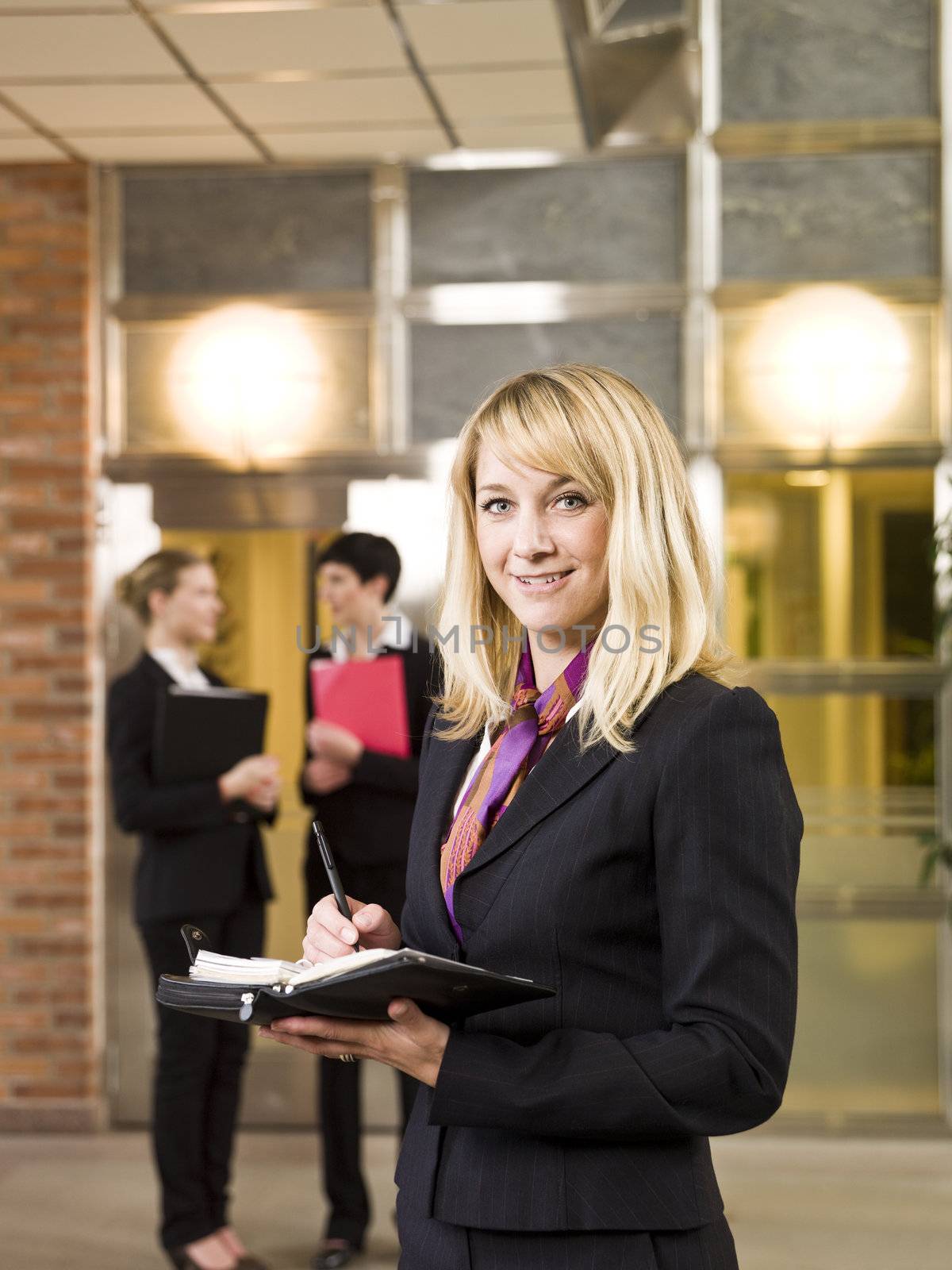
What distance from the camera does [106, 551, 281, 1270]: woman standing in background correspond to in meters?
3.73

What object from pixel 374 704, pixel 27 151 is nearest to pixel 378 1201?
pixel 374 704

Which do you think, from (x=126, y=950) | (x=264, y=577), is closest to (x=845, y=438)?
(x=264, y=577)

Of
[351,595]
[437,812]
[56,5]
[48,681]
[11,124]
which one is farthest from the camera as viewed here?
[48,681]

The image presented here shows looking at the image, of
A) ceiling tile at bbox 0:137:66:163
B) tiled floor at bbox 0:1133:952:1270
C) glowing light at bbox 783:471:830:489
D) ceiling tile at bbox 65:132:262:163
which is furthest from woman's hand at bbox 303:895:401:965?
ceiling tile at bbox 0:137:66:163

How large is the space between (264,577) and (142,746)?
1.29 m

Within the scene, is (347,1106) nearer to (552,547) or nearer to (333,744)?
(333,744)

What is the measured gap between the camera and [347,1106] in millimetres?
4004

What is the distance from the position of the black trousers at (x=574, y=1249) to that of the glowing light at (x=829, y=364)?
3849 mm

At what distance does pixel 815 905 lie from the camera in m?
4.91

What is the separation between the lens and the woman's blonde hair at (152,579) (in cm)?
401

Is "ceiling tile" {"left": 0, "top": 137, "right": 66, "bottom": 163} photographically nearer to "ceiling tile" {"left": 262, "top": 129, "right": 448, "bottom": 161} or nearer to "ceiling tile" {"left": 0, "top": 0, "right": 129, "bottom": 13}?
"ceiling tile" {"left": 262, "top": 129, "right": 448, "bottom": 161}

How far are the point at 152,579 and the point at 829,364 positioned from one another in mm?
2444

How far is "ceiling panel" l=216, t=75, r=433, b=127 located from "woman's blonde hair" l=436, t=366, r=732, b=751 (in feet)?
10.0

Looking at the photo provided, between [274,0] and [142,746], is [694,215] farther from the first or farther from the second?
[142,746]
